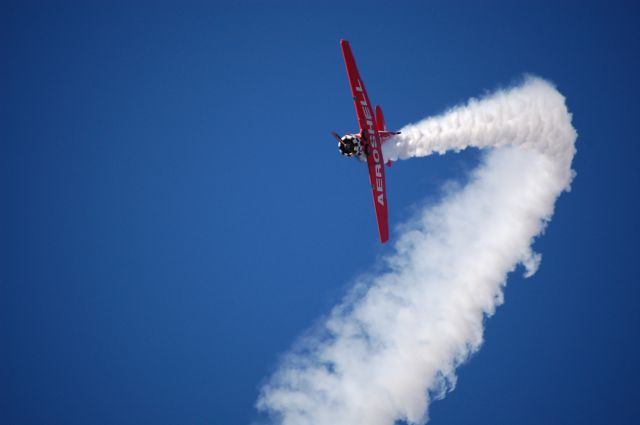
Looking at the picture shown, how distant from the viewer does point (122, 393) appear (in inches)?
3231

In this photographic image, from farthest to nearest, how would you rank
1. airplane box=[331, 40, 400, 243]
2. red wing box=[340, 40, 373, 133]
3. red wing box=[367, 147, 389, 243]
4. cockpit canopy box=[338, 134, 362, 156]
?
red wing box=[367, 147, 389, 243]
red wing box=[340, 40, 373, 133]
airplane box=[331, 40, 400, 243]
cockpit canopy box=[338, 134, 362, 156]

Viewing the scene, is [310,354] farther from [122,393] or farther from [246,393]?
[122,393]

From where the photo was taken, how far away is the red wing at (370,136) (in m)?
25.6

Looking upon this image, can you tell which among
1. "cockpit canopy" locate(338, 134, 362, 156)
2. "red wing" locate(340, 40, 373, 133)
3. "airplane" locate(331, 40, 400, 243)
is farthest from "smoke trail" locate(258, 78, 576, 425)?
"cockpit canopy" locate(338, 134, 362, 156)

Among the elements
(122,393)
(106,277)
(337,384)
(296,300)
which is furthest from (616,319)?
(106,277)

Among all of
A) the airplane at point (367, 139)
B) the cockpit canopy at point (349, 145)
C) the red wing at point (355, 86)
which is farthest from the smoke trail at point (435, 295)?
the cockpit canopy at point (349, 145)

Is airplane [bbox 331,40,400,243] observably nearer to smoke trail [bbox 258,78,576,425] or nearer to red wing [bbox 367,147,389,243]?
red wing [bbox 367,147,389,243]

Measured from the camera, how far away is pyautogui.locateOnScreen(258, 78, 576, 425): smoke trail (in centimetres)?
3284

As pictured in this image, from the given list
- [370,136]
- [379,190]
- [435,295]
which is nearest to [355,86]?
[370,136]

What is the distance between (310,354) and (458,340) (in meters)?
9.03

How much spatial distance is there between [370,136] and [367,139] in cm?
27

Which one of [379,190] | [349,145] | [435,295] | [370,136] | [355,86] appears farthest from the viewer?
[435,295]

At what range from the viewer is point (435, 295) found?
36.2 meters

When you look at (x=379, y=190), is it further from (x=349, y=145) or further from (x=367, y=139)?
(x=349, y=145)
